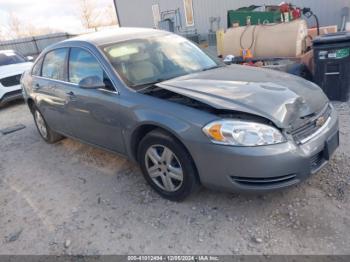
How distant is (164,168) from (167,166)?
0.05 metres

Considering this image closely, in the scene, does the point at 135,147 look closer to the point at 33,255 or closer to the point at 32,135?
the point at 33,255

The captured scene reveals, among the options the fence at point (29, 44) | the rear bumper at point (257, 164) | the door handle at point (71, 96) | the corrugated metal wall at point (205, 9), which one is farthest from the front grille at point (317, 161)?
the fence at point (29, 44)

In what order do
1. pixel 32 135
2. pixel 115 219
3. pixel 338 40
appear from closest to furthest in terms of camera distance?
pixel 115 219
pixel 338 40
pixel 32 135

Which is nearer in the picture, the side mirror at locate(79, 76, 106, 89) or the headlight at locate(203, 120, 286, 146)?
the headlight at locate(203, 120, 286, 146)

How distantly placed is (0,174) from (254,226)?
3.55m

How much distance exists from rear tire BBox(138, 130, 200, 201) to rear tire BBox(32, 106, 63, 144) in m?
2.42

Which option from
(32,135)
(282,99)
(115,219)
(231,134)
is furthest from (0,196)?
(282,99)

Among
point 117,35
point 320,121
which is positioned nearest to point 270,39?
point 117,35

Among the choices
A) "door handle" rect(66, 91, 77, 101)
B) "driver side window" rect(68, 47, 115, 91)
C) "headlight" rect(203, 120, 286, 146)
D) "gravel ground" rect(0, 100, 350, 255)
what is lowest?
"gravel ground" rect(0, 100, 350, 255)

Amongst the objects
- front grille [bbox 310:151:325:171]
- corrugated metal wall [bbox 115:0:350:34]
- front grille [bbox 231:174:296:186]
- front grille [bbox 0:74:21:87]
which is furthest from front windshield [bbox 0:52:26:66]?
front grille [bbox 310:151:325:171]

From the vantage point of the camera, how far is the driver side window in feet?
11.1

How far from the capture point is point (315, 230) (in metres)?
2.52

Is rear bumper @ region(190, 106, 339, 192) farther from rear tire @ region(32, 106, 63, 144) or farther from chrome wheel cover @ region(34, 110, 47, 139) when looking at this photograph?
chrome wheel cover @ region(34, 110, 47, 139)

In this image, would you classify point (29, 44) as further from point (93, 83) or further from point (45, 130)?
point (93, 83)
